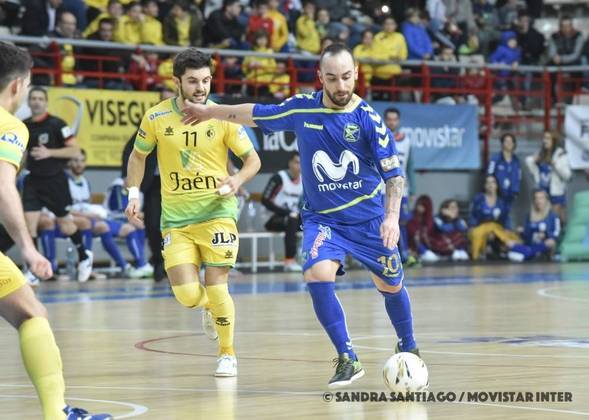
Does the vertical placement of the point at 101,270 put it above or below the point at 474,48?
below

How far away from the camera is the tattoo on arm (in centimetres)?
807

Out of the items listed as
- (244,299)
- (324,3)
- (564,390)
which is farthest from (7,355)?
(324,3)

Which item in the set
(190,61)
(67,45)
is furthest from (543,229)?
(190,61)

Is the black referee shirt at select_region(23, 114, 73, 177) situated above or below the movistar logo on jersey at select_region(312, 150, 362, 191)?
below

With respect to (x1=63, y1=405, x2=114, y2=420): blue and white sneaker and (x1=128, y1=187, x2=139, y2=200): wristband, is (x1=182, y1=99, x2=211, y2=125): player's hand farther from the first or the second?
(x1=63, y1=405, x2=114, y2=420): blue and white sneaker

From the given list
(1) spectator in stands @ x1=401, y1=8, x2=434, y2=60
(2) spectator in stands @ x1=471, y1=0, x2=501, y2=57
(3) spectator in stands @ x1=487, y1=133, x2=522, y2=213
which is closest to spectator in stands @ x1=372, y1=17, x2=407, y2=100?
(1) spectator in stands @ x1=401, y1=8, x2=434, y2=60

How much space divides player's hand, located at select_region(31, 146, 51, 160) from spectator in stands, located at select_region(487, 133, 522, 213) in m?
10.5

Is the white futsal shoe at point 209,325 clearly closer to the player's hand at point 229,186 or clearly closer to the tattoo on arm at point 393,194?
the player's hand at point 229,186

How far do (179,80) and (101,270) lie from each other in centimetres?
1263

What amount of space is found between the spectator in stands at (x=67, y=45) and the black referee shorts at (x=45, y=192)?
2.70 metres

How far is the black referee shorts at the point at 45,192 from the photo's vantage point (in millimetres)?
18234

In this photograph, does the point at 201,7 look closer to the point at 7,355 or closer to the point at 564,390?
the point at 7,355

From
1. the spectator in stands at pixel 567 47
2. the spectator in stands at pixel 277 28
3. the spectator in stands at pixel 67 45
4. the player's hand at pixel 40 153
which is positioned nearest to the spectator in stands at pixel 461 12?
the spectator in stands at pixel 567 47

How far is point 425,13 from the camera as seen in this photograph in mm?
27891
